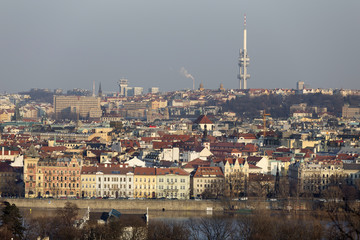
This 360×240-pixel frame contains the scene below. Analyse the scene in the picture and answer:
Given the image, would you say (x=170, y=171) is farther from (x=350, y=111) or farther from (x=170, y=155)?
(x=350, y=111)

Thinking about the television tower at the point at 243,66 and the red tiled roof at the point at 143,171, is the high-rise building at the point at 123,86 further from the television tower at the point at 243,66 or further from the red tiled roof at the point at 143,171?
the red tiled roof at the point at 143,171

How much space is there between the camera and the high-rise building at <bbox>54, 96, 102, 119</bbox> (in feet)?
413

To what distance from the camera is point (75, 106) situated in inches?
5148

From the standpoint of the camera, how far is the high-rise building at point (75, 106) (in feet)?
413

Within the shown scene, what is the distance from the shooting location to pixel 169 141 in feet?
209

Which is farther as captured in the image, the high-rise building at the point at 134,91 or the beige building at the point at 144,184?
the high-rise building at the point at 134,91

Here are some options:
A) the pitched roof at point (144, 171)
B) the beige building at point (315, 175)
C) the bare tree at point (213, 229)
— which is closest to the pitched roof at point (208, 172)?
the pitched roof at point (144, 171)

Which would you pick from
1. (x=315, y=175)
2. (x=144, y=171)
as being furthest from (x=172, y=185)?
(x=315, y=175)

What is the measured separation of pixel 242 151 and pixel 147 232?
2702 cm

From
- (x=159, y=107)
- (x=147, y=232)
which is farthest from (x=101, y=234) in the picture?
(x=159, y=107)

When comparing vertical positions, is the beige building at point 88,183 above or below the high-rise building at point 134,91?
below

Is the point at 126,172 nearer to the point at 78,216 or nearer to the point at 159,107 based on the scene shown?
the point at 78,216

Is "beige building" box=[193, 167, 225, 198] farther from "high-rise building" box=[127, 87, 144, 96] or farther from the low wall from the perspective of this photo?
"high-rise building" box=[127, 87, 144, 96]

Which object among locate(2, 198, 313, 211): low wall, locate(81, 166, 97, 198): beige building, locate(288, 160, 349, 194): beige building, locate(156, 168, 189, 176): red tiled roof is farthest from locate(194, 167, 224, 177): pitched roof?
locate(81, 166, 97, 198): beige building
